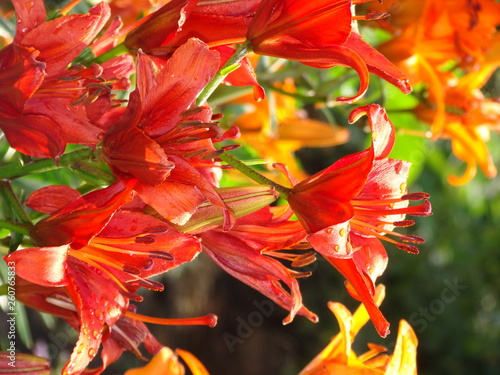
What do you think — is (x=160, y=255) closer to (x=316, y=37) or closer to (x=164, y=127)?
(x=164, y=127)

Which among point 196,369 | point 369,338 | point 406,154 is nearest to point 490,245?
point 369,338

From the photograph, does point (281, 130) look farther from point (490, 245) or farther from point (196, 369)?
point (490, 245)

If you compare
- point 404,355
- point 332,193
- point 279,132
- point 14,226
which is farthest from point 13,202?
point 279,132

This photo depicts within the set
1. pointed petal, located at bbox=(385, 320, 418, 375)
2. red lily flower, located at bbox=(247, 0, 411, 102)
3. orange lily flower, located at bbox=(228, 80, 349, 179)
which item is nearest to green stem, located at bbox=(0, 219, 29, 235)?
red lily flower, located at bbox=(247, 0, 411, 102)

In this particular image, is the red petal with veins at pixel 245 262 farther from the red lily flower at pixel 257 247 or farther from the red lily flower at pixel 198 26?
the red lily flower at pixel 198 26

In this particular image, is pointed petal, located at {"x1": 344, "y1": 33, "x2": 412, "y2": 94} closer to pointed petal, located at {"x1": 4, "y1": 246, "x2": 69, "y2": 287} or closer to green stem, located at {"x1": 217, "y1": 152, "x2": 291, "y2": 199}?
green stem, located at {"x1": 217, "y1": 152, "x2": 291, "y2": 199}

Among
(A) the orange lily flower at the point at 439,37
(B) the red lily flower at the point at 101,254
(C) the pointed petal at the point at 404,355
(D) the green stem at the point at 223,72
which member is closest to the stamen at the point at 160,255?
(B) the red lily flower at the point at 101,254
